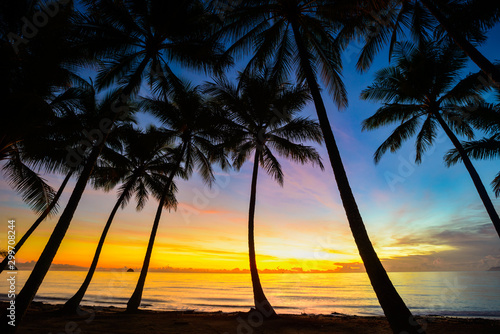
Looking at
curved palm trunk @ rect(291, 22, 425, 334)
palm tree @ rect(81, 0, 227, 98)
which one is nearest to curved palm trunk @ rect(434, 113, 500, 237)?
curved palm trunk @ rect(291, 22, 425, 334)

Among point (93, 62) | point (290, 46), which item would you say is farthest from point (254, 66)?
point (93, 62)

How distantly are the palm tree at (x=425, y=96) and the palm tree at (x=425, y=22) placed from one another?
2.71m

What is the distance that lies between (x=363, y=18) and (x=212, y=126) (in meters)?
7.15

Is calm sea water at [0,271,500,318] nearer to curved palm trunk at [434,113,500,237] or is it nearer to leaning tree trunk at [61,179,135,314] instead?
leaning tree trunk at [61,179,135,314]

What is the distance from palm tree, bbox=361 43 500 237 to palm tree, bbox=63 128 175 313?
1127 cm

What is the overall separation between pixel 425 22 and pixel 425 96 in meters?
4.09

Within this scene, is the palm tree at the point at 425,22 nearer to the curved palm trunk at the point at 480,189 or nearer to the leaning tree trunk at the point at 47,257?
the curved palm trunk at the point at 480,189

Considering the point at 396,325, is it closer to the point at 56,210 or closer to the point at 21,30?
the point at 21,30

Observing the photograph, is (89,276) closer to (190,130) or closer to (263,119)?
(190,130)

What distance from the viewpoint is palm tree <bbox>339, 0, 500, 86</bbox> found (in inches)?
244

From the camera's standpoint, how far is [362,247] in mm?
4738

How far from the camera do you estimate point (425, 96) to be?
11.4 metres

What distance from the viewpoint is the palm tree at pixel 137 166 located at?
1238cm

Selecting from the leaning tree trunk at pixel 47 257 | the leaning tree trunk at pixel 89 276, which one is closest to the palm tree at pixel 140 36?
the leaning tree trunk at pixel 47 257
